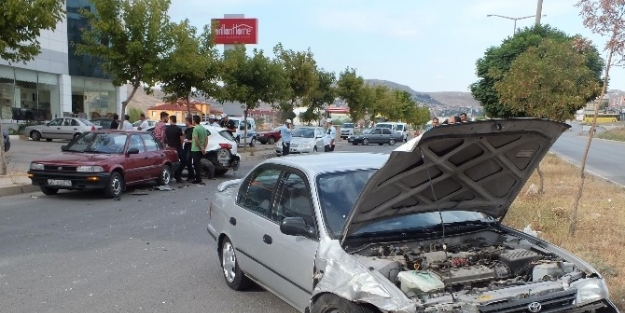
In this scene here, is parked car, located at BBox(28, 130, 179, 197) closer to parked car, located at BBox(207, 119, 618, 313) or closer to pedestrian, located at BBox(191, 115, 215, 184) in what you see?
pedestrian, located at BBox(191, 115, 215, 184)

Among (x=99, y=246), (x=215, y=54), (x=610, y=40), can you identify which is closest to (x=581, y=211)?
(x=610, y=40)

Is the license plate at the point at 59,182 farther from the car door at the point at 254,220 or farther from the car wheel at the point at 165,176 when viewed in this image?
the car door at the point at 254,220

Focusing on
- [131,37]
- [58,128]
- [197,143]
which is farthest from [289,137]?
[58,128]

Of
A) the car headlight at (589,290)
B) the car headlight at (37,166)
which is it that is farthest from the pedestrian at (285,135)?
the car headlight at (589,290)

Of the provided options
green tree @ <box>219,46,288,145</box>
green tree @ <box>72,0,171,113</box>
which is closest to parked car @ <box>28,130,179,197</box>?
green tree @ <box>72,0,171,113</box>

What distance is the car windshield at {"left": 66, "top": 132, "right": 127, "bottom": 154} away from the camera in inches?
491

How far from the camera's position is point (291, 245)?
450 centimetres

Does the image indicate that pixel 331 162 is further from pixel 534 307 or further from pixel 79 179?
pixel 79 179

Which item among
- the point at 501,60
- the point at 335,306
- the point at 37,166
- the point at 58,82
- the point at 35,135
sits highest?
the point at 501,60

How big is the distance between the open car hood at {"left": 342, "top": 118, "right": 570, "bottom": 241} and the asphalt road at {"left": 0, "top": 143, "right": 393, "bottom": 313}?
1665 mm

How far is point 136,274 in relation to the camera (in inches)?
251

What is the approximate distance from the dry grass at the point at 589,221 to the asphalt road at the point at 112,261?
376 centimetres

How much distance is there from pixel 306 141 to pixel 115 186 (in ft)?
51.0

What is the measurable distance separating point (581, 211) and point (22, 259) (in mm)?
9427
